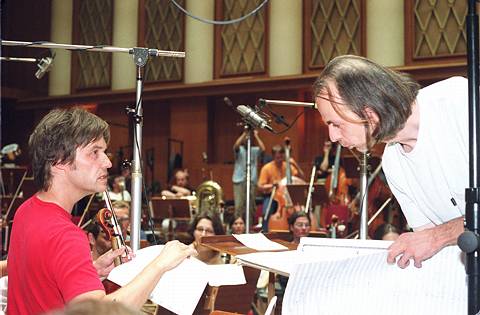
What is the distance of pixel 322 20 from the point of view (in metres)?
12.9

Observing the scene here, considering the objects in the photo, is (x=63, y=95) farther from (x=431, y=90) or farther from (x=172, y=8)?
(x=431, y=90)

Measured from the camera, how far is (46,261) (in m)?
2.14

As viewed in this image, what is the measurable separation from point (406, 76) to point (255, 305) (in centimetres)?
411

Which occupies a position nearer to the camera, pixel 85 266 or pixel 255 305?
pixel 85 266

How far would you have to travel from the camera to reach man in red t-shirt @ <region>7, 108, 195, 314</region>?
6.86 ft

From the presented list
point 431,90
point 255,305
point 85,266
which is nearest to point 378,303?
point 431,90

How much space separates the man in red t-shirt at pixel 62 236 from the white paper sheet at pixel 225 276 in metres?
0.44

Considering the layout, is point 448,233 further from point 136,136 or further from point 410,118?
point 136,136

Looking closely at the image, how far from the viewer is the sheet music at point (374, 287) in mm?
1911

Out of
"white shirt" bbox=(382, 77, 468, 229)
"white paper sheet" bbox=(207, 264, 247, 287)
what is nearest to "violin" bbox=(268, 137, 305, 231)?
"white paper sheet" bbox=(207, 264, 247, 287)

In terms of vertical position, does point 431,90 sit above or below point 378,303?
above

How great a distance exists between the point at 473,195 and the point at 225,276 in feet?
4.37

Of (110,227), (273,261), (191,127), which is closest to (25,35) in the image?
(191,127)

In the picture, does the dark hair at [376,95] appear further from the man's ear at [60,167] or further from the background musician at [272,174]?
the background musician at [272,174]
